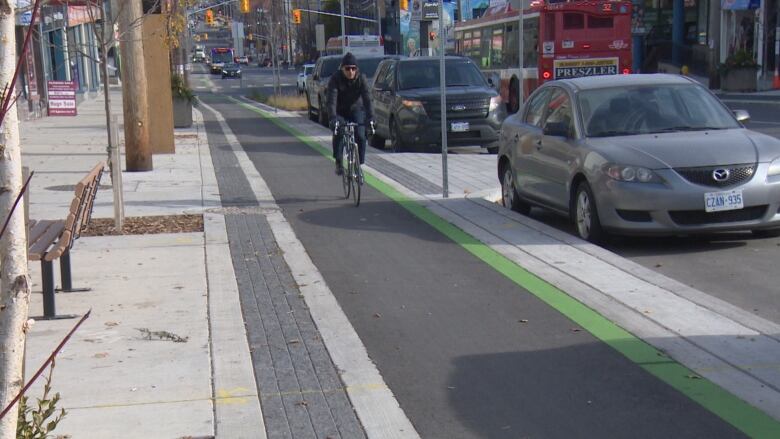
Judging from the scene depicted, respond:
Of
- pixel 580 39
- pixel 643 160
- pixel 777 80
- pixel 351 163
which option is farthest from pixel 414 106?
pixel 777 80

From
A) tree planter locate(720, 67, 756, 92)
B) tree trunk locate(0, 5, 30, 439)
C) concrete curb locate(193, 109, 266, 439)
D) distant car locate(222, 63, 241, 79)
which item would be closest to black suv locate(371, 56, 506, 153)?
concrete curb locate(193, 109, 266, 439)

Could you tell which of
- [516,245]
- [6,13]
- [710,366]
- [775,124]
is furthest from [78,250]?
[775,124]

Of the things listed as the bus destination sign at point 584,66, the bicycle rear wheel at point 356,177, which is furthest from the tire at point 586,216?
the bus destination sign at point 584,66

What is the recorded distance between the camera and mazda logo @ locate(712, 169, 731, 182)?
9445mm

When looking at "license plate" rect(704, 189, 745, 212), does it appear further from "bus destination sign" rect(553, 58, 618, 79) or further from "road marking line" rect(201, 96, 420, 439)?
"bus destination sign" rect(553, 58, 618, 79)

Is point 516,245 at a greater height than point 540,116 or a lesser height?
lesser

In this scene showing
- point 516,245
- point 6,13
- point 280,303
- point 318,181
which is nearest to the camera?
point 6,13

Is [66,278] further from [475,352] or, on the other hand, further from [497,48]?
[497,48]

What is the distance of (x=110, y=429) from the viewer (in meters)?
5.20

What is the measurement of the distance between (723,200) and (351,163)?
15.7 ft

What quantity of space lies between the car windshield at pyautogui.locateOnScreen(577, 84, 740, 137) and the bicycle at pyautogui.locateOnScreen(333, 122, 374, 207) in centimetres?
291

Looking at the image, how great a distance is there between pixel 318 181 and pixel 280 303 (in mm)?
7715

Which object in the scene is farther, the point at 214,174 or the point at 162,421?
the point at 214,174

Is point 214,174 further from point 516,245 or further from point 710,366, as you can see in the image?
point 710,366
